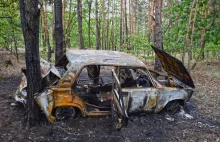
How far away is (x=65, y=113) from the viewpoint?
5129mm

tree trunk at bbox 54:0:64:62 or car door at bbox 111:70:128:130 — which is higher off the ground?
tree trunk at bbox 54:0:64:62

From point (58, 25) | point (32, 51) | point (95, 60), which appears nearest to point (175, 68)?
point (95, 60)

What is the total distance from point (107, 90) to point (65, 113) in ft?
5.09

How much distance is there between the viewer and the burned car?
483cm

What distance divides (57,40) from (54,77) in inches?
136

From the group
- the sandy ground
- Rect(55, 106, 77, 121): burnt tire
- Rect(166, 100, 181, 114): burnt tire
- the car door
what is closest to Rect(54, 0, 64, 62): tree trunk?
the sandy ground

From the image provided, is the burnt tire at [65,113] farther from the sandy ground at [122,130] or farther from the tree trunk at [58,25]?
the tree trunk at [58,25]

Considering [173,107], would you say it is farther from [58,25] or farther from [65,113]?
[58,25]

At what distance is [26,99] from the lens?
5.23m

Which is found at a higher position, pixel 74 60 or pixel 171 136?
pixel 74 60

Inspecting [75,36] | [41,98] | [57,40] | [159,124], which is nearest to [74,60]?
[41,98]

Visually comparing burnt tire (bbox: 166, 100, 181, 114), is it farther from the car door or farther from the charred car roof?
the car door

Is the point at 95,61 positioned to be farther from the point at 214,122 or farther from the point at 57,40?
the point at 57,40

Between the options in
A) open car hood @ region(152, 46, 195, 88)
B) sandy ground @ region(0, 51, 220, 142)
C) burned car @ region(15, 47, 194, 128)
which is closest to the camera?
sandy ground @ region(0, 51, 220, 142)
